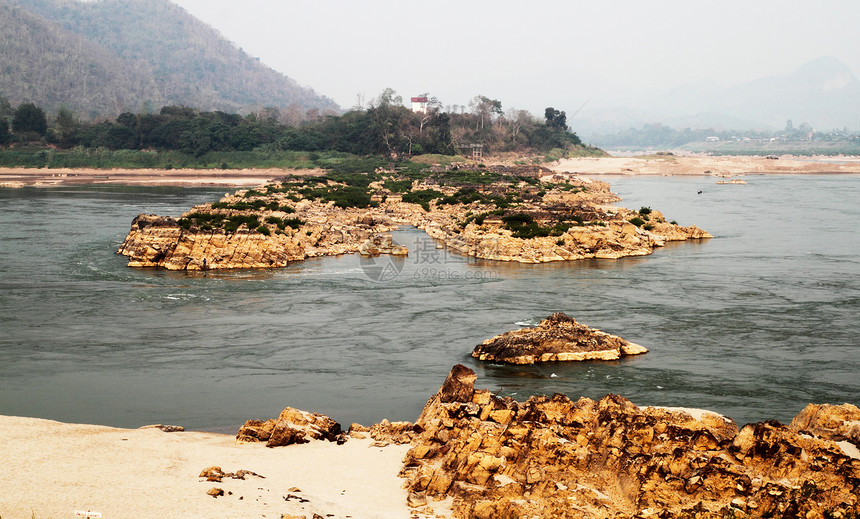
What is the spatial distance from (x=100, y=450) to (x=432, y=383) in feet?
22.1

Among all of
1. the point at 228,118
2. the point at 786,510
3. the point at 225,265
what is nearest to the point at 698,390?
the point at 786,510

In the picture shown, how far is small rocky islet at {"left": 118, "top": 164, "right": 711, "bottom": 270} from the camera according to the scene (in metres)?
29.1

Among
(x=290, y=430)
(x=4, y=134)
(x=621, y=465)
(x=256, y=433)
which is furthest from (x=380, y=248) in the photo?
(x=4, y=134)

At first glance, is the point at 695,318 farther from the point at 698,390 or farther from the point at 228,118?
the point at 228,118

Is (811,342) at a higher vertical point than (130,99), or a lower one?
lower

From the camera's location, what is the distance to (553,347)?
1706cm

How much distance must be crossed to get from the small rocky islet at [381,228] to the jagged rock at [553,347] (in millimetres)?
13749

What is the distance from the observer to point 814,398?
567 inches

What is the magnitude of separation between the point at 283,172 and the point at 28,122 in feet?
109

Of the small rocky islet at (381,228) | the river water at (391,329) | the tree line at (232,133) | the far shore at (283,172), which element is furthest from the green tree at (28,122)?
the river water at (391,329)

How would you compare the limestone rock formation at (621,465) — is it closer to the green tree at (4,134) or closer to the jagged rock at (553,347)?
the jagged rock at (553,347)

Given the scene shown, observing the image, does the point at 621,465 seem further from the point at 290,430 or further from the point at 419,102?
the point at 419,102

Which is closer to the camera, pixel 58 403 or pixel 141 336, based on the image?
pixel 58 403

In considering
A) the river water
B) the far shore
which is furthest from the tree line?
the river water
